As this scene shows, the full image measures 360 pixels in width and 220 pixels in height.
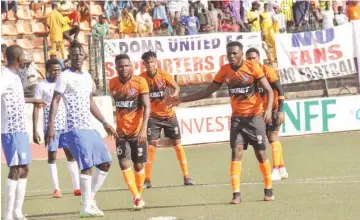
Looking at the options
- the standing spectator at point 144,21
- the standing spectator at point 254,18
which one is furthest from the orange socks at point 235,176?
the standing spectator at point 254,18

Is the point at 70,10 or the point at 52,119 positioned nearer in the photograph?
the point at 52,119

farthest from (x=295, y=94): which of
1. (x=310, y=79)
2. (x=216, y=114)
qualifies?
(x=216, y=114)

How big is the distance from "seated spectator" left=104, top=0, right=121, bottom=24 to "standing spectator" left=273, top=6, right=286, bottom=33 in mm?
4314

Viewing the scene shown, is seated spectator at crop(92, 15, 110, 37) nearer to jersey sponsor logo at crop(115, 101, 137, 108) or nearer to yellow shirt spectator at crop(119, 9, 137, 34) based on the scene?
yellow shirt spectator at crop(119, 9, 137, 34)

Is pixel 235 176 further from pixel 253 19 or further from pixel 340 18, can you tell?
pixel 340 18

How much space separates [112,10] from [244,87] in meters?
17.3

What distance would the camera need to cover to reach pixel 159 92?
16.6m

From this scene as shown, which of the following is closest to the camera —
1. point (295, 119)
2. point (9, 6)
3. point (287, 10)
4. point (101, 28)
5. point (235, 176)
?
point (235, 176)

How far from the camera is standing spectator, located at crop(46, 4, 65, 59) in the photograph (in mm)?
26966

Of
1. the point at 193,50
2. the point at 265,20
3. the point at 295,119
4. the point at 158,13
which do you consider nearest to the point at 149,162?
the point at 295,119

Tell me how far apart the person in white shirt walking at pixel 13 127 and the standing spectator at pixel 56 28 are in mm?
14618

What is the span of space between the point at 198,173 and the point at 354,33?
397 inches

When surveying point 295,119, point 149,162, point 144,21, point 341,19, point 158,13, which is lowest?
point 295,119

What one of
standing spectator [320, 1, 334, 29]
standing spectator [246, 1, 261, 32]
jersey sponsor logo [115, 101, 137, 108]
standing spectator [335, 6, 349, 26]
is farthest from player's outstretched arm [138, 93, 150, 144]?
standing spectator [335, 6, 349, 26]
